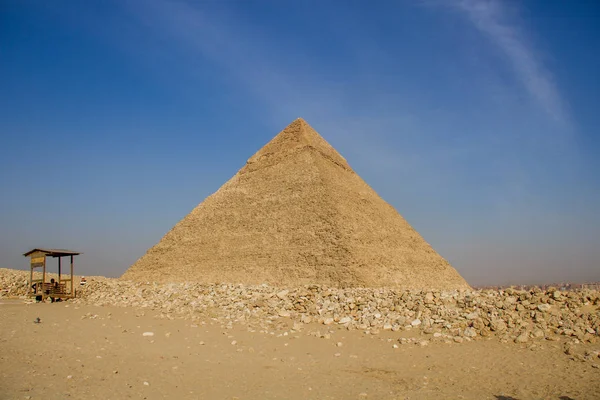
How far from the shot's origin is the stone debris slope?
31.3 ft

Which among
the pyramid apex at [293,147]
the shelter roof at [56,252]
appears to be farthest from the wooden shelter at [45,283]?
the pyramid apex at [293,147]

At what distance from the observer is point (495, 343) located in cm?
912

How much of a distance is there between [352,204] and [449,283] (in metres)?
8.21

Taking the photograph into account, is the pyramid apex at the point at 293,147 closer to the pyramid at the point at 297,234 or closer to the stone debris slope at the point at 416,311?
the pyramid at the point at 297,234

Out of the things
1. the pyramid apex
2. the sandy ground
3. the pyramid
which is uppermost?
the pyramid apex

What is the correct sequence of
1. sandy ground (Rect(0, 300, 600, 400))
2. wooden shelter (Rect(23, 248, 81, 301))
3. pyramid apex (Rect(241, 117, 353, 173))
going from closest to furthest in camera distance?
sandy ground (Rect(0, 300, 600, 400))
wooden shelter (Rect(23, 248, 81, 301))
pyramid apex (Rect(241, 117, 353, 173))

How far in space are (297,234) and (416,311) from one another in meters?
11.8

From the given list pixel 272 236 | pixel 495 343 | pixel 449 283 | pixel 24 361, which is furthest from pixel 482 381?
pixel 449 283

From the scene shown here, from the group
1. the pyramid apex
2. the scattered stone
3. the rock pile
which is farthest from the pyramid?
the scattered stone

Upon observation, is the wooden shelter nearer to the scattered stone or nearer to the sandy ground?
the sandy ground

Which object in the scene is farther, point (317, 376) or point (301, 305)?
point (301, 305)

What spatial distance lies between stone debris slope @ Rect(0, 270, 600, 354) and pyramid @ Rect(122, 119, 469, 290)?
5.48 metres

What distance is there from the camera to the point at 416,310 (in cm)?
1138

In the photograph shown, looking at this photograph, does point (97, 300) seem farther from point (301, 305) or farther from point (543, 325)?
point (543, 325)
